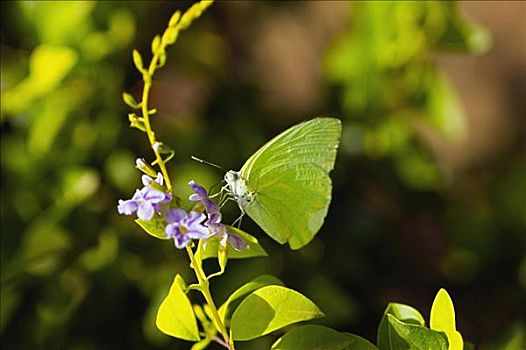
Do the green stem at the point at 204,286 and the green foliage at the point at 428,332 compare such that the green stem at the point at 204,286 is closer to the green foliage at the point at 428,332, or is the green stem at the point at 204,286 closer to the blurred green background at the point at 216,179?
the green foliage at the point at 428,332

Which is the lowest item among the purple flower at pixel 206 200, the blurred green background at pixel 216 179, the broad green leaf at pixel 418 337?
the blurred green background at pixel 216 179

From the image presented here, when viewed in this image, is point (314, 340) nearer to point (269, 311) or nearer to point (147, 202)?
point (269, 311)

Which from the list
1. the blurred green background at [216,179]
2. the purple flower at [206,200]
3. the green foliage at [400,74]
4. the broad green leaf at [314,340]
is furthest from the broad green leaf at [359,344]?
the green foliage at [400,74]

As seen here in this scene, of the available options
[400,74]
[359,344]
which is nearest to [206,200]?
[359,344]

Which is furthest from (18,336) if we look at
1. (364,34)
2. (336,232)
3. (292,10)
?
(292,10)

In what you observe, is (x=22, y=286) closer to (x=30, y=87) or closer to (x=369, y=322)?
(x=30, y=87)

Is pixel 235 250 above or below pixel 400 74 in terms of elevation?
above
